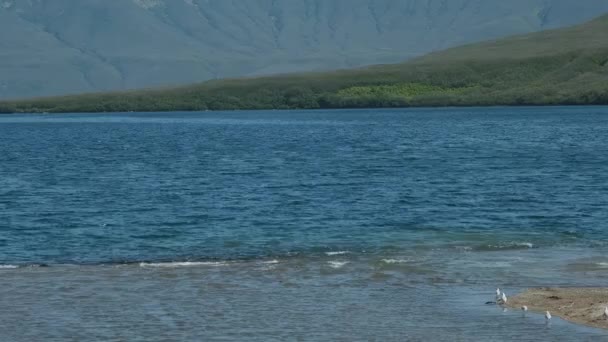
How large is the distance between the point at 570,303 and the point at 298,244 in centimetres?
1323

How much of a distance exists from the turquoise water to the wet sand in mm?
557

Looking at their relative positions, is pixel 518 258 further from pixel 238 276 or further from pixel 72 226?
pixel 72 226

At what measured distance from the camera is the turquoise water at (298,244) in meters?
29.0

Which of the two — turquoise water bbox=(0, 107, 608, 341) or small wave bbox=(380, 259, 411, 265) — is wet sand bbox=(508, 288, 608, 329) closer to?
turquoise water bbox=(0, 107, 608, 341)

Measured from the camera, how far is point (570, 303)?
96.2ft

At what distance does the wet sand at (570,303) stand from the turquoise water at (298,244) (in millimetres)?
557

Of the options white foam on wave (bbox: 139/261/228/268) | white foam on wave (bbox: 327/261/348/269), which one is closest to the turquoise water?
white foam on wave (bbox: 139/261/228/268)

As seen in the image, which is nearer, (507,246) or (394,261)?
(394,261)

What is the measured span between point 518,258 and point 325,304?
27.6ft

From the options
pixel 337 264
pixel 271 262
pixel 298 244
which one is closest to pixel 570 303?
pixel 337 264

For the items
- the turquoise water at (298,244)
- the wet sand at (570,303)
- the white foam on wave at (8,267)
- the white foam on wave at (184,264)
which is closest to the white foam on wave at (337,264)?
the turquoise water at (298,244)

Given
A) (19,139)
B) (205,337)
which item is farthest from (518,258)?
(19,139)

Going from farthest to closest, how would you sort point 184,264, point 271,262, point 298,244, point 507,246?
point 298,244 < point 507,246 < point 271,262 < point 184,264

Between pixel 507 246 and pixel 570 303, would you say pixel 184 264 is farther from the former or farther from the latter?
pixel 570 303
